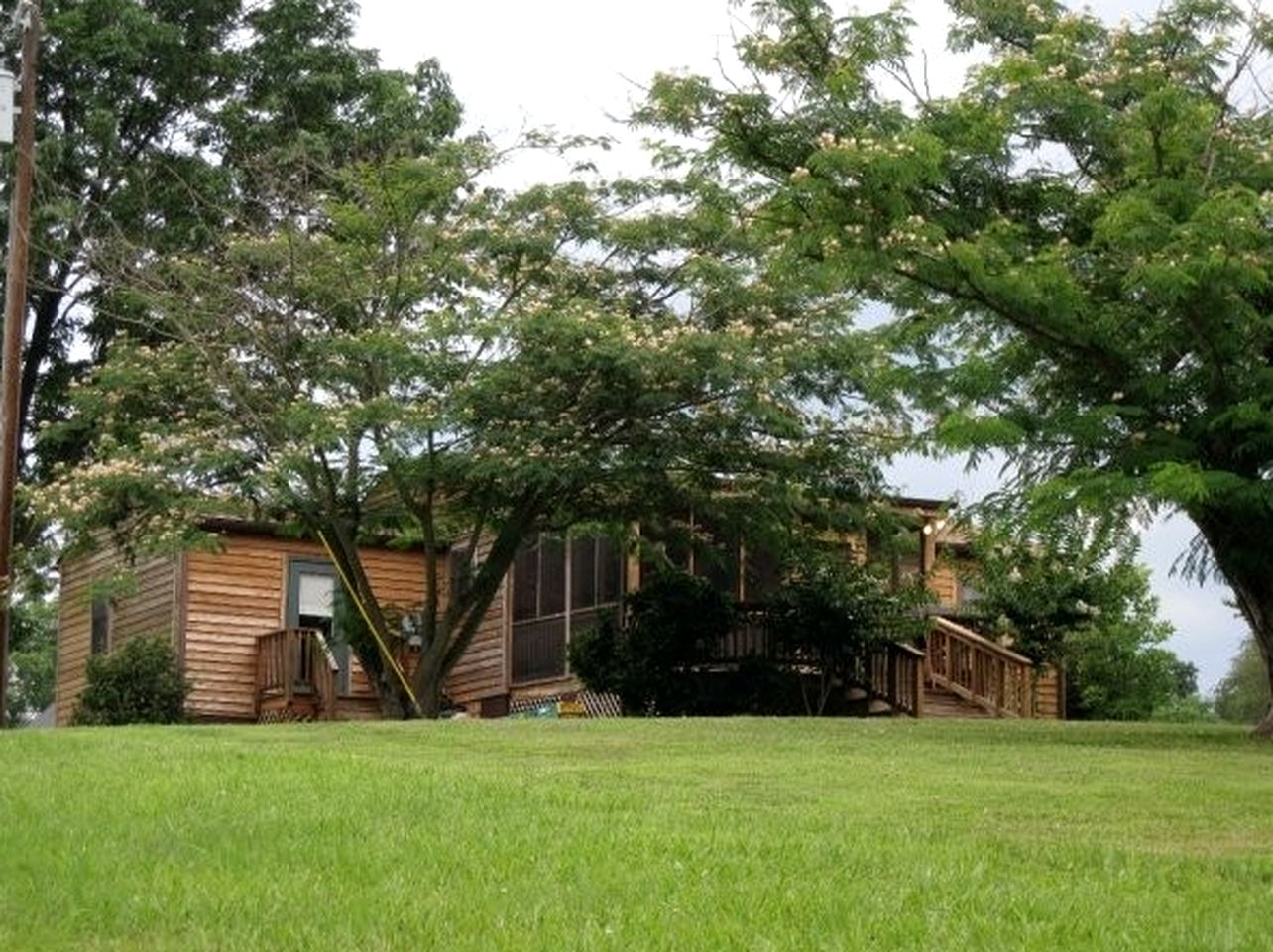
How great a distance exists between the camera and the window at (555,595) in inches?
1131

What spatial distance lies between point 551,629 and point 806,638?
502 cm

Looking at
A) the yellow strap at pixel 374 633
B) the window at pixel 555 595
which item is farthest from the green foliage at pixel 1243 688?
the yellow strap at pixel 374 633

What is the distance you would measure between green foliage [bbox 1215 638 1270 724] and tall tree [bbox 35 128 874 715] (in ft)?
57.3

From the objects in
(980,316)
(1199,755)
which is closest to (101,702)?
(980,316)

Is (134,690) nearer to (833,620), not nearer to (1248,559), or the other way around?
(833,620)

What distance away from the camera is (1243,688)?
137 feet

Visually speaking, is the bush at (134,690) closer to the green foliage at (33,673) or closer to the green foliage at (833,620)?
the green foliage at (833,620)

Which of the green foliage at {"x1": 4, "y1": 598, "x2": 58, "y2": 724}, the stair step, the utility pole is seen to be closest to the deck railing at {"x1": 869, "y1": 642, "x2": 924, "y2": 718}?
the stair step

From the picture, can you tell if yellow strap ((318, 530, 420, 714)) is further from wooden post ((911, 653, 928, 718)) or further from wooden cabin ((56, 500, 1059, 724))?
wooden post ((911, 653, 928, 718))

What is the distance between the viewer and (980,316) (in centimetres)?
1783

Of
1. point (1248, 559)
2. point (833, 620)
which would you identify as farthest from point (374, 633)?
point (1248, 559)

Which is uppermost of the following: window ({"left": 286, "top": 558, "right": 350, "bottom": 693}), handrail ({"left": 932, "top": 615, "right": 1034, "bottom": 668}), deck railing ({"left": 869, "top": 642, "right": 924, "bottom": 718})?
window ({"left": 286, "top": 558, "right": 350, "bottom": 693})

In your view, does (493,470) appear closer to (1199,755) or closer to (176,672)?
(176,672)

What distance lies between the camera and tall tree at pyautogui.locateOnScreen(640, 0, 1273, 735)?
15961 millimetres
